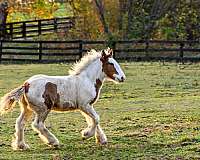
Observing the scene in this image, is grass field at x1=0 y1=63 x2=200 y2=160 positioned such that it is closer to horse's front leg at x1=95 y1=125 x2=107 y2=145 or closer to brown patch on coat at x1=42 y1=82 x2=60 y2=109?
horse's front leg at x1=95 y1=125 x2=107 y2=145

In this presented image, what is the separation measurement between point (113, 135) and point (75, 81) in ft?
5.07

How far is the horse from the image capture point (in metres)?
10.5

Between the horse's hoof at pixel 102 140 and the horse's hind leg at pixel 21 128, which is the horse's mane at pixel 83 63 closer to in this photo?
the horse's hind leg at pixel 21 128

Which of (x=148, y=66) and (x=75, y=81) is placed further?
(x=148, y=66)

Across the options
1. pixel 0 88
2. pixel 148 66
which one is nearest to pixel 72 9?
pixel 148 66

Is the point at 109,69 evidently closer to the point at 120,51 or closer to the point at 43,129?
the point at 43,129

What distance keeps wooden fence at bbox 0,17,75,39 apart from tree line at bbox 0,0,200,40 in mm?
2793

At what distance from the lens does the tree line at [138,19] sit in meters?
41.0

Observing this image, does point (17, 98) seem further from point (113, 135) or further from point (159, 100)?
point (159, 100)

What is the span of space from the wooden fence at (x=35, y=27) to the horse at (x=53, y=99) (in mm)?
34466

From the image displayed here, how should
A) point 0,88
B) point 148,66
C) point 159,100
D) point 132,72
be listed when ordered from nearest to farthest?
point 159,100 → point 0,88 → point 132,72 → point 148,66

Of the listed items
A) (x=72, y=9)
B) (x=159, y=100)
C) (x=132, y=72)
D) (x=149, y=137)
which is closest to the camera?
(x=149, y=137)

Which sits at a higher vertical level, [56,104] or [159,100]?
[56,104]

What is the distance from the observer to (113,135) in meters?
11.8
